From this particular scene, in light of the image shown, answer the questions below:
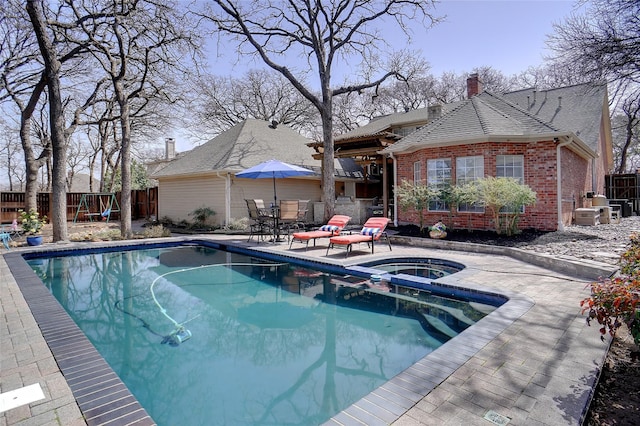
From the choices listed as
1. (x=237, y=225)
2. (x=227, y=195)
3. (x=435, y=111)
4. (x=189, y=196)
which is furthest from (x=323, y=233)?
(x=189, y=196)

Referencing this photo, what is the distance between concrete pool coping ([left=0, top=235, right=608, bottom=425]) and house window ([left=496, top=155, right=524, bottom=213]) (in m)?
7.29

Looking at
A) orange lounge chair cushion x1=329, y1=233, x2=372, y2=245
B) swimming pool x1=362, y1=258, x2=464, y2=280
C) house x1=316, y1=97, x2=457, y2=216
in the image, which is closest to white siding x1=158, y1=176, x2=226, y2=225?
house x1=316, y1=97, x2=457, y2=216

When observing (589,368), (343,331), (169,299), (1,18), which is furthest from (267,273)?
(1,18)

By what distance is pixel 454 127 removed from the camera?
12492mm

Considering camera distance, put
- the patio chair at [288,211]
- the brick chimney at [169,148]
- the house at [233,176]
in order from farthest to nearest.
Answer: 1. the brick chimney at [169,148]
2. the house at [233,176]
3. the patio chair at [288,211]

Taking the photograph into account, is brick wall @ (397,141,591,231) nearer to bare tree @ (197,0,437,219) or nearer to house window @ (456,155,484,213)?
house window @ (456,155,484,213)

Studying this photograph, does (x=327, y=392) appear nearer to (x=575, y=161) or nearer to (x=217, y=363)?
(x=217, y=363)

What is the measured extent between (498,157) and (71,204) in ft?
75.0

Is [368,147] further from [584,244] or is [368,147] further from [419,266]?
[584,244]

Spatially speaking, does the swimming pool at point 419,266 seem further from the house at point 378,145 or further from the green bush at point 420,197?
the house at point 378,145

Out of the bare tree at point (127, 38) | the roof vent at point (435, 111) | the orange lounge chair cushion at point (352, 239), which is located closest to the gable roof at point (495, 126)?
the roof vent at point (435, 111)

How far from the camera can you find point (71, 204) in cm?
2134

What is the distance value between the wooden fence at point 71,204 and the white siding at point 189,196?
253 cm

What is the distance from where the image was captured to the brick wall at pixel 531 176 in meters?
10.9
